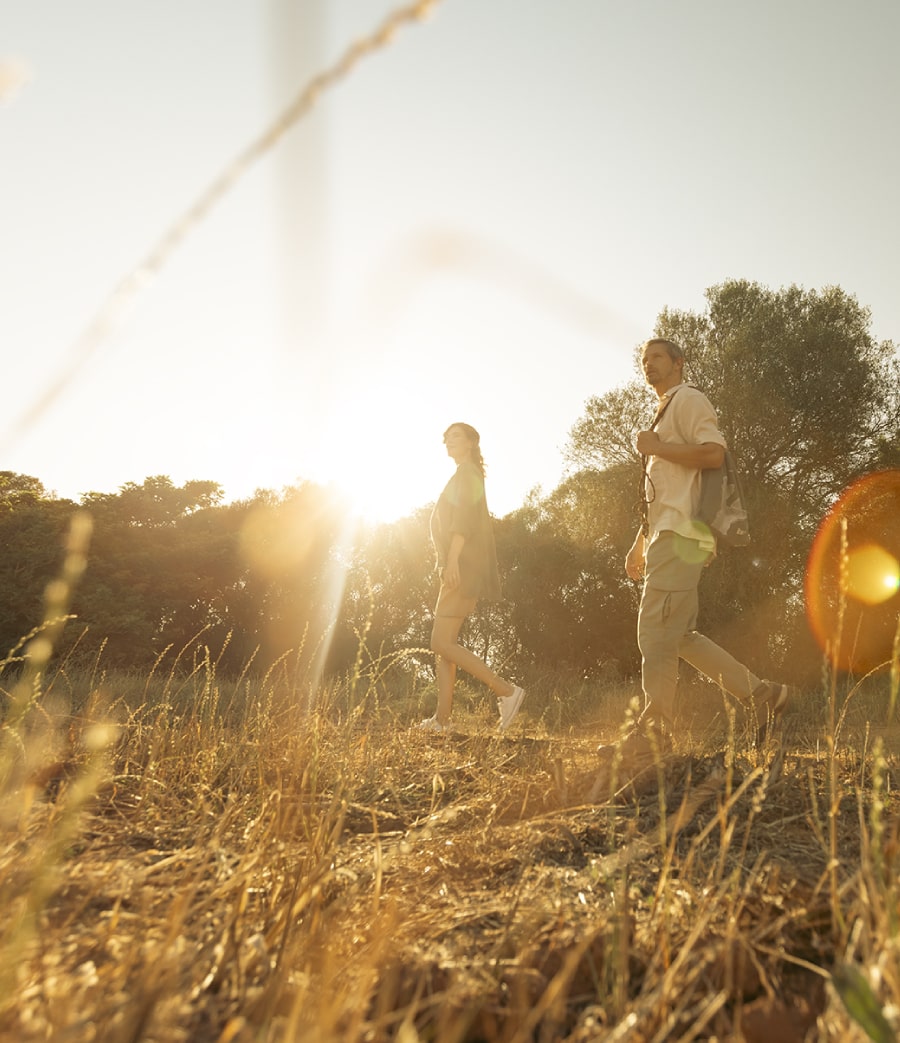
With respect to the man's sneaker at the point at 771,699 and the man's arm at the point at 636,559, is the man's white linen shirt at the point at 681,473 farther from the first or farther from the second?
the man's sneaker at the point at 771,699

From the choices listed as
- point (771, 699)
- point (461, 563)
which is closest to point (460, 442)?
point (461, 563)

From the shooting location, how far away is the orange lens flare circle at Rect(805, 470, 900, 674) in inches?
579

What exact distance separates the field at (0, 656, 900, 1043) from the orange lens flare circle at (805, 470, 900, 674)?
12.3 m

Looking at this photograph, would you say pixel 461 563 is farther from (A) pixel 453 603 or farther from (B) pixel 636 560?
(B) pixel 636 560

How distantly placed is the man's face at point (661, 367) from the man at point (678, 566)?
20 cm

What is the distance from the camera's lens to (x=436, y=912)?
201cm

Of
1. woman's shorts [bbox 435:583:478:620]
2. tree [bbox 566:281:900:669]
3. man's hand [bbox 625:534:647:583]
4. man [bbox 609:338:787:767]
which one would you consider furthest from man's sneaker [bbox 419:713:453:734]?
tree [bbox 566:281:900:669]

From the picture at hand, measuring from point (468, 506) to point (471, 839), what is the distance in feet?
14.5

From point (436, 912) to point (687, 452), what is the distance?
10.1ft

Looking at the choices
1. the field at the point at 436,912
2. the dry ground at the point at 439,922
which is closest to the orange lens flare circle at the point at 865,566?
the field at the point at 436,912

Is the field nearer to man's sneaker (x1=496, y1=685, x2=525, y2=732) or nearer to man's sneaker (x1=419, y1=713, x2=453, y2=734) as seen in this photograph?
man's sneaker (x1=419, y1=713, x2=453, y2=734)

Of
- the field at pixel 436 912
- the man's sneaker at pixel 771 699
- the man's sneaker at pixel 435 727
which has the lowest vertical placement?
the man's sneaker at pixel 435 727

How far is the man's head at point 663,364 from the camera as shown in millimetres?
4789

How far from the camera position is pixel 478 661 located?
20.7 ft
